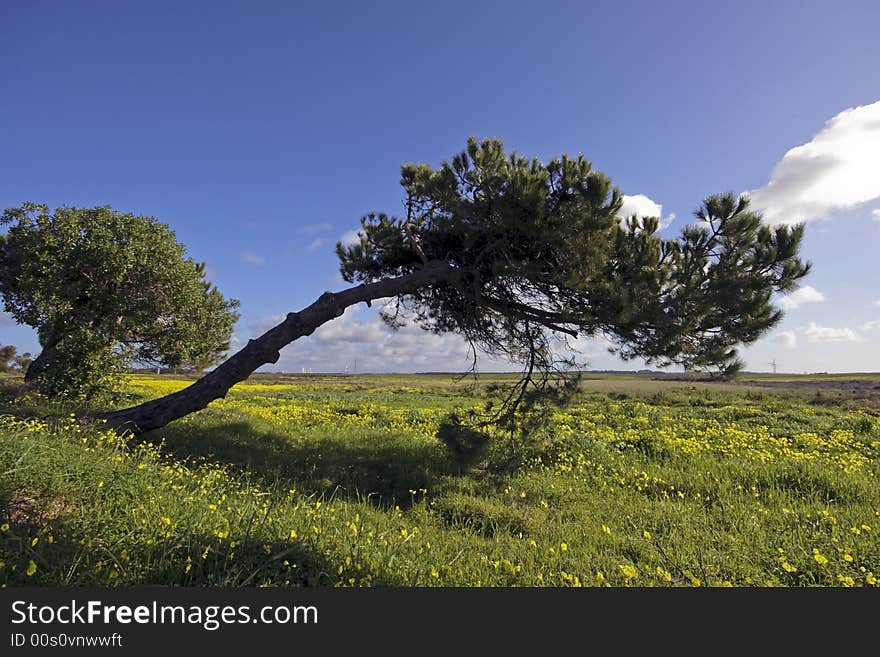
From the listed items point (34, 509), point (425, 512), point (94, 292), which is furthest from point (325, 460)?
point (94, 292)

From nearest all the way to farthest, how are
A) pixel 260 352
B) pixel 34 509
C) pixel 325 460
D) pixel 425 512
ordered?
pixel 34 509, pixel 425 512, pixel 260 352, pixel 325 460

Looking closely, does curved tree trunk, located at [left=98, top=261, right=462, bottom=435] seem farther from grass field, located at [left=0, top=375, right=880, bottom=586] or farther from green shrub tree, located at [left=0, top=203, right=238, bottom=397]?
green shrub tree, located at [left=0, top=203, right=238, bottom=397]

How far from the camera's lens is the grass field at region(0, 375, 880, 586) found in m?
3.28

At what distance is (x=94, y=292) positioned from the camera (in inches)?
528

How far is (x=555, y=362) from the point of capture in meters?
8.21

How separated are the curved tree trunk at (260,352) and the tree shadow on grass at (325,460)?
745mm

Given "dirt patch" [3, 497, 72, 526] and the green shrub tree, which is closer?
"dirt patch" [3, 497, 72, 526]

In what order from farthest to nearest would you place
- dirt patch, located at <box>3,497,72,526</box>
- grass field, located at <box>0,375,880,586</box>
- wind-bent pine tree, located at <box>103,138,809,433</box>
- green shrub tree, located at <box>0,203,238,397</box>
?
green shrub tree, located at <box>0,203,238,397</box>, wind-bent pine tree, located at <box>103,138,809,433</box>, dirt patch, located at <box>3,497,72,526</box>, grass field, located at <box>0,375,880,586</box>

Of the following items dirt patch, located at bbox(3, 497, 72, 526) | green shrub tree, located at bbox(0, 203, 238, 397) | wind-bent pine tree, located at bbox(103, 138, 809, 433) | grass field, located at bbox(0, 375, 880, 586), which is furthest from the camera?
green shrub tree, located at bbox(0, 203, 238, 397)

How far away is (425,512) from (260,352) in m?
4.30

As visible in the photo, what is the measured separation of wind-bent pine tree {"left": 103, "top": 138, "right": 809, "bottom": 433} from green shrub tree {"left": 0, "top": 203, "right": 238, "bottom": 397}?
573 cm

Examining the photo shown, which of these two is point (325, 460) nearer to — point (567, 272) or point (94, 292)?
point (567, 272)

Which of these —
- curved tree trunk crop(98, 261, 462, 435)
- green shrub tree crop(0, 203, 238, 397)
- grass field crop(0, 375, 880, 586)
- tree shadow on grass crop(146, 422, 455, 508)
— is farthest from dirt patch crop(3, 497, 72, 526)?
green shrub tree crop(0, 203, 238, 397)

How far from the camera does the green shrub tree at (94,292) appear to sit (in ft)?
39.7
